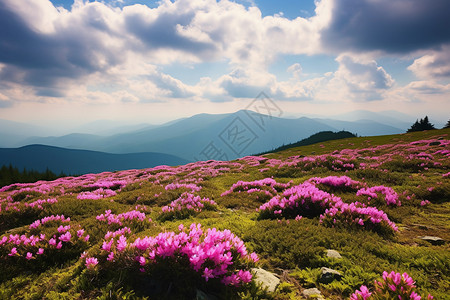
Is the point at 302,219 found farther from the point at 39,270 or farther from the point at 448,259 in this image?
the point at 39,270

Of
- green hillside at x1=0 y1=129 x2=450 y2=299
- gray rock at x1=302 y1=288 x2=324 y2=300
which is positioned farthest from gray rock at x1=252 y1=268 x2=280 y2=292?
gray rock at x1=302 y1=288 x2=324 y2=300

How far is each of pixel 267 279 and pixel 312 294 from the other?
29.0 inches

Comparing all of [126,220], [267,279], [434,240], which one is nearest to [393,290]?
[267,279]

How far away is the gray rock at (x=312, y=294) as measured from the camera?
3.21 meters

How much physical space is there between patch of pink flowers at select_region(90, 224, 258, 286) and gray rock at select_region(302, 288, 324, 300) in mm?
943

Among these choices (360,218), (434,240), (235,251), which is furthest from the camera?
(360,218)

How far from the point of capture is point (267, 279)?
3531mm

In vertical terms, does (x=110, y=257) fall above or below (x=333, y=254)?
above

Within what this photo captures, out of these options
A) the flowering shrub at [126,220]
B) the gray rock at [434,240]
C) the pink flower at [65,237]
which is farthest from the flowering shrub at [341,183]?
the pink flower at [65,237]

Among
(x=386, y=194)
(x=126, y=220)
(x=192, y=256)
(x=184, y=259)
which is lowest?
(x=126, y=220)

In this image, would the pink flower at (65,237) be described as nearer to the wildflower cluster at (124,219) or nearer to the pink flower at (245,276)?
the wildflower cluster at (124,219)

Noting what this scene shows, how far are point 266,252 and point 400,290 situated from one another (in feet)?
8.08

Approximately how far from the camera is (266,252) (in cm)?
464

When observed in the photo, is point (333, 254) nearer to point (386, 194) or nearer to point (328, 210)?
point (328, 210)
